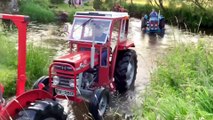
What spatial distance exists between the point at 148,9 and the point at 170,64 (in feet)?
69.4

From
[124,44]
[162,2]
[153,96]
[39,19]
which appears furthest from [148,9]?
[153,96]

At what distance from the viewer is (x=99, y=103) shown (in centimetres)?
634

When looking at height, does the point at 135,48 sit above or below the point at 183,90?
below

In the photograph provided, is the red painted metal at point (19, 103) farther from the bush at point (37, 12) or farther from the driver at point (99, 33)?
the bush at point (37, 12)

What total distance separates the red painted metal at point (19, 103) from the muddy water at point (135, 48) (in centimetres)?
122

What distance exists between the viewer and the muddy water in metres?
7.00

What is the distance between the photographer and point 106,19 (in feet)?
23.7

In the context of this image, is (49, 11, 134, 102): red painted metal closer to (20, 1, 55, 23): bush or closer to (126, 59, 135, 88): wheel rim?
(126, 59, 135, 88): wheel rim

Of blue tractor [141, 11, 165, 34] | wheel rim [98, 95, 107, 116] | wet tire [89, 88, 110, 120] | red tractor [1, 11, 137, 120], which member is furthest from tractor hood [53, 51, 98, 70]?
blue tractor [141, 11, 165, 34]

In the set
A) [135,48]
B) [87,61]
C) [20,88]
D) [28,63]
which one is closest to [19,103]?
[20,88]

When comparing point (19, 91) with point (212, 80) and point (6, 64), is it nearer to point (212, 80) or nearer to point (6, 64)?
point (212, 80)

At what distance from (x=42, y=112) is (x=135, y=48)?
1031cm

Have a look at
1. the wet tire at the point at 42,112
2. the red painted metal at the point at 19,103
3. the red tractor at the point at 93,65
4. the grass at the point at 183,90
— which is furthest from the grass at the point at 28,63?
Result: the grass at the point at 183,90

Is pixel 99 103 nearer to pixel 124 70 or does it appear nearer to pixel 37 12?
pixel 124 70
